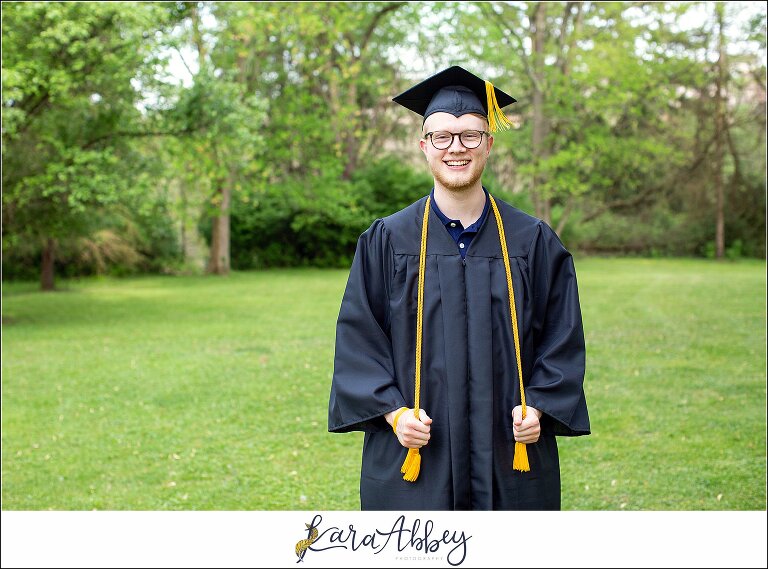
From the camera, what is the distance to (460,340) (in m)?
2.07

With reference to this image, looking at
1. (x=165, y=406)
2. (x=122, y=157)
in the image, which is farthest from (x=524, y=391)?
(x=122, y=157)

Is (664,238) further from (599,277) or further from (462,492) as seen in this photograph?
(462,492)

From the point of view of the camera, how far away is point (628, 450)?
5.89 meters

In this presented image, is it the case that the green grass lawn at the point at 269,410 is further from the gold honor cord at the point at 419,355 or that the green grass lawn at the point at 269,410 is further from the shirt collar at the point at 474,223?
the shirt collar at the point at 474,223

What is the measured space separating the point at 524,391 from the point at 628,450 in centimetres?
415

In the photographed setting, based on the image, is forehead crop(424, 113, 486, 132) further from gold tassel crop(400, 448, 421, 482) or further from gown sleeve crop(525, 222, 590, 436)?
gold tassel crop(400, 448, 421, 482)

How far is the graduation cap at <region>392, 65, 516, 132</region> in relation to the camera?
82.3 inches

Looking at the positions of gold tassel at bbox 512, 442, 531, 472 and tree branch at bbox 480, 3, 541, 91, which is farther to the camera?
tree branch at bbox 480, 3, 541, 91

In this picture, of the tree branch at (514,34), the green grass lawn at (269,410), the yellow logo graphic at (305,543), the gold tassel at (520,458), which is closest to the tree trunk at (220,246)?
the green grass lawn at (269,410)

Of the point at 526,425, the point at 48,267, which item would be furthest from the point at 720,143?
the point at 526,425

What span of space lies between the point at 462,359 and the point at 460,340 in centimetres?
5

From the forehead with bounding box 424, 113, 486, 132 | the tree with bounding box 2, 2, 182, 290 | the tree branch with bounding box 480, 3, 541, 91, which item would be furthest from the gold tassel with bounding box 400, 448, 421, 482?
the tree branch with bounding box 480, 3, 541, 91

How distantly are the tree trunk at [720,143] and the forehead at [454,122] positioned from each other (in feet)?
58.5

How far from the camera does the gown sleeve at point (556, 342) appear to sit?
2.05 m
